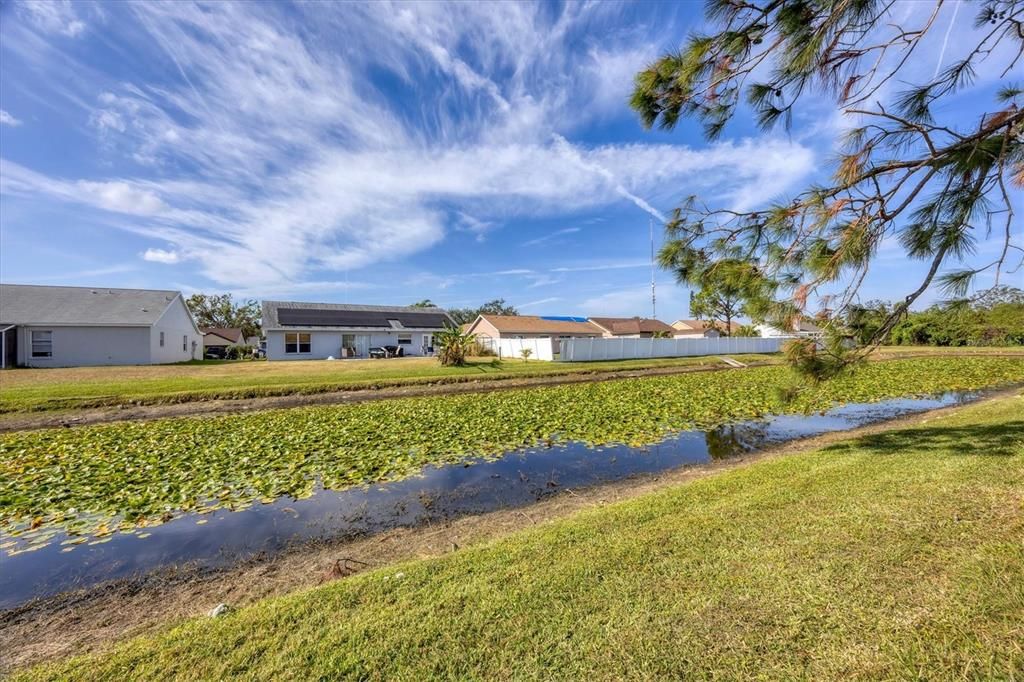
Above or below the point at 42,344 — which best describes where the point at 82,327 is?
above

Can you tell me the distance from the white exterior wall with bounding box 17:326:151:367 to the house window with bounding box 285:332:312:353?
25.1 ft

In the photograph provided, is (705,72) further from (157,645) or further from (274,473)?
(274,473)

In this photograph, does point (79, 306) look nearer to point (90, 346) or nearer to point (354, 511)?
point (90, 346)

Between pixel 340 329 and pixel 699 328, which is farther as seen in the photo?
pixel 699 328

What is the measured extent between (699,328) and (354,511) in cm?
6087

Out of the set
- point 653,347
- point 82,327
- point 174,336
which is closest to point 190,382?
point 82,327

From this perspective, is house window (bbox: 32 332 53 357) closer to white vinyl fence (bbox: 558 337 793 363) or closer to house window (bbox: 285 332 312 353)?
house window (bbox: 285 332 312 353)

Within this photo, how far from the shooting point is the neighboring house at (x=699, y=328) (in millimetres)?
52312

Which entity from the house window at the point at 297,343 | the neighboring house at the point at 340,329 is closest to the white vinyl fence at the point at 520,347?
the neighboring house at the point at 340,329

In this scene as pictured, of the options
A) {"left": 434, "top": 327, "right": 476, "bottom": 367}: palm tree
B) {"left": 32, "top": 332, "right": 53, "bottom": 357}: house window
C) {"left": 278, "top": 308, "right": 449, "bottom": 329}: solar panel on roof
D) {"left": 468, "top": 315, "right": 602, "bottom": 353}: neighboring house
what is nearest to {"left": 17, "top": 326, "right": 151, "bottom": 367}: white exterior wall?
{"left": 32, "top": 332, "right": 53, "bottom": 357}: house window

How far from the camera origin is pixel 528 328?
40.1 metres

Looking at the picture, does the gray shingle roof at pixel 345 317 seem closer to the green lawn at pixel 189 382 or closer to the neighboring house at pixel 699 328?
the green lawn at pixel 189 382

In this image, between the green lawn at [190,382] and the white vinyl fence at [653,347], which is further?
the white vinyl fence at [653,347]

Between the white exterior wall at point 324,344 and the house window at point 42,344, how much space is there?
10178 mm
